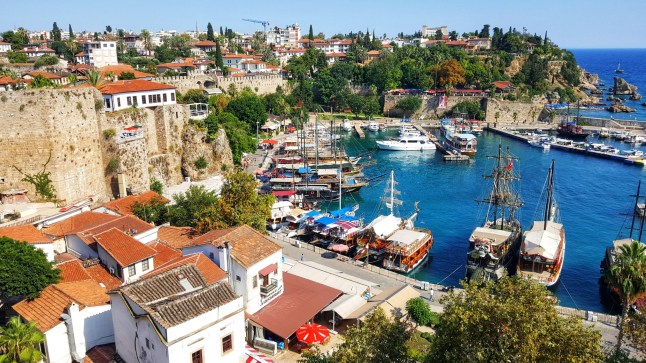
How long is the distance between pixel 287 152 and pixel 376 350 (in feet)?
166

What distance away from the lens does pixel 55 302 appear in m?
18.6

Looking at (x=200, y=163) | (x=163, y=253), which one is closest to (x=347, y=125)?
(x=200, y=163)

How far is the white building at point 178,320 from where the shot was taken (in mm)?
14896

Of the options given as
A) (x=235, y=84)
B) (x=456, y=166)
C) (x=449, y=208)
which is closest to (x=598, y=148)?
(x=456, y=166)

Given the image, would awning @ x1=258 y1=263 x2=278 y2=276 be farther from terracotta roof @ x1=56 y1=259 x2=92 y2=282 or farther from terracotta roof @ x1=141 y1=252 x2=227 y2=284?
terracotta roof @ x1=56 y1=259 x2=92 y2=282

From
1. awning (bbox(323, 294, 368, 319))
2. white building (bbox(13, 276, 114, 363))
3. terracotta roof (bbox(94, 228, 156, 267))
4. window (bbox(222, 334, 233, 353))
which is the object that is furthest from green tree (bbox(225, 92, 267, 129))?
window (bbox(222, 334, 233, 353))

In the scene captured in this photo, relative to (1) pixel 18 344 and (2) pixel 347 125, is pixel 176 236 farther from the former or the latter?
(2) pixel 347 125

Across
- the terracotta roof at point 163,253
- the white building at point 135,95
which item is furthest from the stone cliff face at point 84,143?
the terracotta roof at point 163,253

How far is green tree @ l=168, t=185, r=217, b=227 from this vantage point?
3203cm

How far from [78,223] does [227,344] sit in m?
15.4

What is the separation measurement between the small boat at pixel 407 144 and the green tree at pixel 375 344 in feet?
191

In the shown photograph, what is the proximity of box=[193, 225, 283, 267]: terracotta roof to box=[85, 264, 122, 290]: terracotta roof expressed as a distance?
3927 mm

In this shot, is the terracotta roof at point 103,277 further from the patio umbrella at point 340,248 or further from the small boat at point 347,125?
the small boat at point 347,125

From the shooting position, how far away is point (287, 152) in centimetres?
6325
